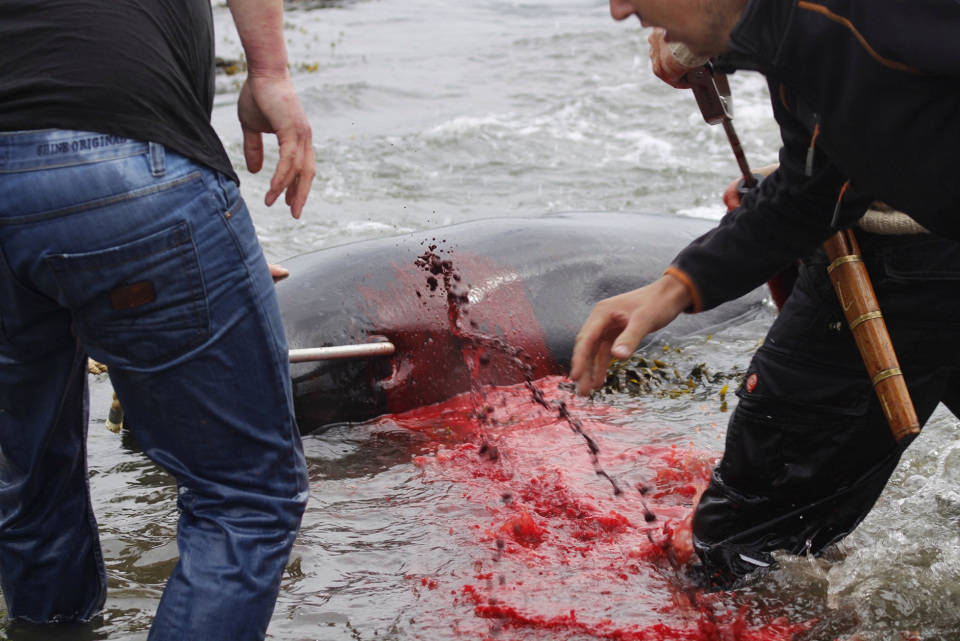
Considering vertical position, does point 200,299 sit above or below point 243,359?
above

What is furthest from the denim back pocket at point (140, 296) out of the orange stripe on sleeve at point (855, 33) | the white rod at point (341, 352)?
the white rod at point (341, 352)

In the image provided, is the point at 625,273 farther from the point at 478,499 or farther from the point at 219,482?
the point at 219,482

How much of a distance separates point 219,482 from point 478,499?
6.28 feet

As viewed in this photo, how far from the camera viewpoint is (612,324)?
2.40 meters

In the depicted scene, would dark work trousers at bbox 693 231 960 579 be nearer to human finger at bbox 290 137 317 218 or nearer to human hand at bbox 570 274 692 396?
human hand at bbox 570 274 692 396

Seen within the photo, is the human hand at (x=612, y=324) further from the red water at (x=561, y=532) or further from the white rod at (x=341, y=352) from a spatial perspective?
the white rod at (x=341, y=352)

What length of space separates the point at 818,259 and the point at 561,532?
1.41 meters

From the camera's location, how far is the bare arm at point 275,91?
234 centimetres

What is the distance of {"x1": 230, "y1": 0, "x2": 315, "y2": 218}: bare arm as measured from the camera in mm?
2338

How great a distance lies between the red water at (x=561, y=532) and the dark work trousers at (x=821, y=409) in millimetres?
214

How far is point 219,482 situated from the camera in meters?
2.17

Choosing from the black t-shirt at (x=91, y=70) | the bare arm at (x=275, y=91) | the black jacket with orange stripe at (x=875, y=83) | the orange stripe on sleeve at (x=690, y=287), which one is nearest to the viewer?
the black jacket with orange stripe at (x=875, y=83)

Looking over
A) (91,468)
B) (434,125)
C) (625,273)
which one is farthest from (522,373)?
(434,125)

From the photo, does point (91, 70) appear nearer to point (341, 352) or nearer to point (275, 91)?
point (275, 91)
